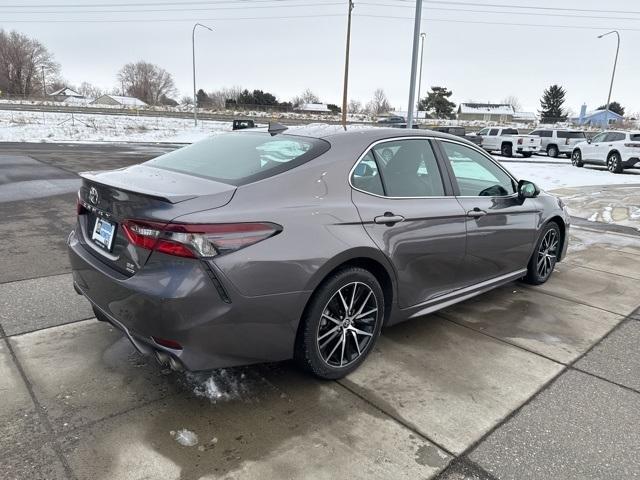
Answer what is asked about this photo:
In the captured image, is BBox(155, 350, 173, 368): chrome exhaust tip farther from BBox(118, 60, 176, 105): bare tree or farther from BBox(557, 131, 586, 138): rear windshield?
BBox(118, 60, 176, 105): bare tree

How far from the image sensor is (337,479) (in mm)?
2311

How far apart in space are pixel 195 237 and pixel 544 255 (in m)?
3.98

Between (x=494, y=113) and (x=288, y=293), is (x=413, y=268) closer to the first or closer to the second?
(x=288, y=293)

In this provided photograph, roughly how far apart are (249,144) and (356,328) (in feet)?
4.83

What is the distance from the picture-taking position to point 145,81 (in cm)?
10912

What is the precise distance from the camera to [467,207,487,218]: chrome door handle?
383cm

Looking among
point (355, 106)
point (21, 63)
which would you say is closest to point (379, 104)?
point (355, 106)

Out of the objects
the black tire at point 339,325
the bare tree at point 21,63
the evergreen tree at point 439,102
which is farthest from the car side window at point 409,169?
the bare tree at point 21,63

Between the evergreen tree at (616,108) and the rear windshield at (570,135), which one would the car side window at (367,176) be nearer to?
the rear windshield at (570,135)

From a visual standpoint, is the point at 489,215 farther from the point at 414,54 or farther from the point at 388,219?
the point at 414,54

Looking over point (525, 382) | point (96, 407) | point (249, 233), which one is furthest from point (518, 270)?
point (96, 407)

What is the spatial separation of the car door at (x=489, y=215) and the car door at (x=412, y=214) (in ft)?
0.51

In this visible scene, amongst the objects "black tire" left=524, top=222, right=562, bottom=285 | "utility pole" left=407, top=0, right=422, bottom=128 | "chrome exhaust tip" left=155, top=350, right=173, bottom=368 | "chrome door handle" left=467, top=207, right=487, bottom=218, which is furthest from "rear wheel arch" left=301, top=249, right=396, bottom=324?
"utility pole" left=407, top=0, right=422, bottom=128

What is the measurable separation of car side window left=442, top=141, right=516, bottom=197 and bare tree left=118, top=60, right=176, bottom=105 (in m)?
113
